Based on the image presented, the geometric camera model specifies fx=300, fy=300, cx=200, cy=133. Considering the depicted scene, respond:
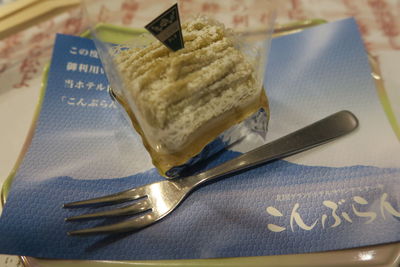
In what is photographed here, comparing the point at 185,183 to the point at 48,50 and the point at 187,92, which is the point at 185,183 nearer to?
the point at 187,92

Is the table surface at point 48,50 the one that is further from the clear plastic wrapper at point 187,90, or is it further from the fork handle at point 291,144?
the clear plastic wrapper at point 187,90

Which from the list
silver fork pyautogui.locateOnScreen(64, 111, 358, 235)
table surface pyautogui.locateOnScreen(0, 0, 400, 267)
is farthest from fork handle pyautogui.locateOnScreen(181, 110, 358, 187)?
table surface pyautogui.locateOnScreen(0, 0, 400, 267)

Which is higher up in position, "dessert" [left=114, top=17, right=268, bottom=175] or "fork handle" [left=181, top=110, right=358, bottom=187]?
"dessert" [left=114, top=17, right=268, bottom=175]

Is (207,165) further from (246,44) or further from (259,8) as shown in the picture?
(259,8)

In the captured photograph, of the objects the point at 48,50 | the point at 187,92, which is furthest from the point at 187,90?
the point at 48,50

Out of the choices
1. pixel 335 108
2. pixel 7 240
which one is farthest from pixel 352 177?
pixel 7 240

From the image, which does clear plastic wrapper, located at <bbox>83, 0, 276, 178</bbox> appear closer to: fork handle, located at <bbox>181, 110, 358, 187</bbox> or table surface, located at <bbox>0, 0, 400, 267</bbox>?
fork handle, located at <bbox>181, 110, 358, 187</bbox>

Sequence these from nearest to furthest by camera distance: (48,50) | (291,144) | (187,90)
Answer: (187,90)
(291,144)
(48,50)

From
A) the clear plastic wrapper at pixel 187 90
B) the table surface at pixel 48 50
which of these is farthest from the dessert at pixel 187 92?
the table surface at pixel 48 50
